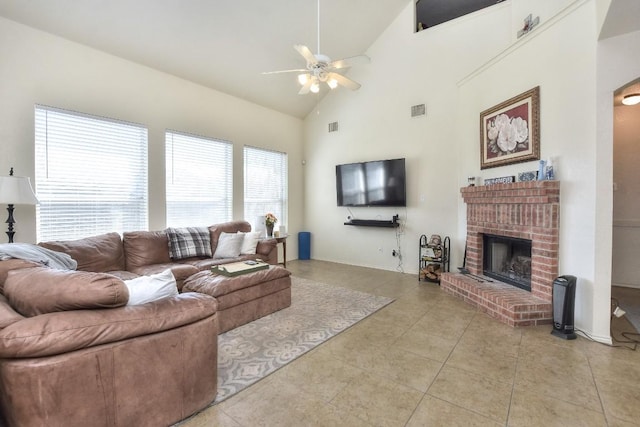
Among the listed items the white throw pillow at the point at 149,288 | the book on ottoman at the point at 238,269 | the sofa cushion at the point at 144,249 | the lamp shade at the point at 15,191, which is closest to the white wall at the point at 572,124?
the book on ottoman at the point at 238,269

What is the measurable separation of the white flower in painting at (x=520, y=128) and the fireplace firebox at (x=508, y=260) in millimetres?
1194

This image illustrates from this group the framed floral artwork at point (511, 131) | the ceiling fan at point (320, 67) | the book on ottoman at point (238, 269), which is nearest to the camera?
the ceiling fan at point (320, 67)

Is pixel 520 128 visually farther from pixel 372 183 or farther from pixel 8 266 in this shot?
pixel 8 266

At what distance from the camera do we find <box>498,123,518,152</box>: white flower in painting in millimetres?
3571

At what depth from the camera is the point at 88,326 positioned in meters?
1.38

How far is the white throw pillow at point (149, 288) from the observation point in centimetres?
163

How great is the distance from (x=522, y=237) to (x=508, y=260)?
618 millimetres

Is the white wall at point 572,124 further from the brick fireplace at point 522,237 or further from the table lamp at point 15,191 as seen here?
the table lamp at point 15,191

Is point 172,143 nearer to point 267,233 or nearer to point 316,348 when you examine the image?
point 267,233

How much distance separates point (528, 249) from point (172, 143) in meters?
5.13

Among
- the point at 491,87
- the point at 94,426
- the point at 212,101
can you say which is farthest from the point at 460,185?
the point at 94,426

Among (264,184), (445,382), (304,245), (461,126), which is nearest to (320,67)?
(461,126)

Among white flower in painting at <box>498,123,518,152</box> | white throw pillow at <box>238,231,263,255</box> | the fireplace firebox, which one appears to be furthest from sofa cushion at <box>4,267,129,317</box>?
white flower in painting at <box>498,123,518,152</box>

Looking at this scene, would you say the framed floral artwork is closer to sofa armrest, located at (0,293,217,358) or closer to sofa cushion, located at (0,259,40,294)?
sofa armrest, located at (0,293,217,358)
